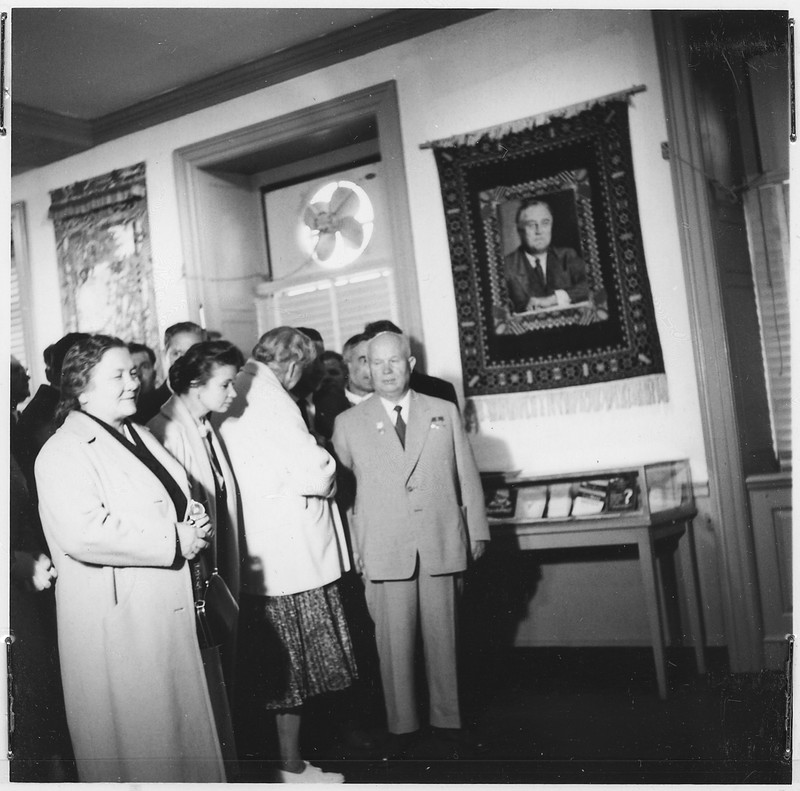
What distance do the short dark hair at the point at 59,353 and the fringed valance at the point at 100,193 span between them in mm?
852

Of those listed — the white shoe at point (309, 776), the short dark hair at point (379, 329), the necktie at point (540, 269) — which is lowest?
the white shoe at point (309, 776)

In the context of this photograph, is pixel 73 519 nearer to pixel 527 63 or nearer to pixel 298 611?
pixel 298 611

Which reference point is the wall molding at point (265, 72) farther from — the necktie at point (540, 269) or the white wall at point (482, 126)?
the necktie at point (540, 269)

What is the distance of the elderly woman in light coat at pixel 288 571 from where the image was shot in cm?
288

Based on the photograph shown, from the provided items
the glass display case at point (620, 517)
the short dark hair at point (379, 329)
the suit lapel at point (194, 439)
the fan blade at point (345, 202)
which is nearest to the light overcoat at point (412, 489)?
the short dark hair at point (379, 329)

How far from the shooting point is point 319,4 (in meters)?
3.04

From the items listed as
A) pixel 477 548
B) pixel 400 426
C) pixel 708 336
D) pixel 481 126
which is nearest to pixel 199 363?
pixel 400 426

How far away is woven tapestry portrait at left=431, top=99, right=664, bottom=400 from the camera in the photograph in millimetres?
3602

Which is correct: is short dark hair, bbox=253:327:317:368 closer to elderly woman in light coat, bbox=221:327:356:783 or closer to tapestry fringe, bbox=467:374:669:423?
elderly woman in light coat, bbox=221:327:356:783

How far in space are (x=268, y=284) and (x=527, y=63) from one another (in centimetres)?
172

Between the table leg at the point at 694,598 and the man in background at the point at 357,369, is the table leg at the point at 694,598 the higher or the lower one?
the lower one

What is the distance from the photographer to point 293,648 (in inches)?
114

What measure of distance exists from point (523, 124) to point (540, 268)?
0.70 meters

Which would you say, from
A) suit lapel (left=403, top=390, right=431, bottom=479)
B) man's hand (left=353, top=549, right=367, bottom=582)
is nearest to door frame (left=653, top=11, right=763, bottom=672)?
suit lapel (left=403, top=390, right=431, bottom=479)
